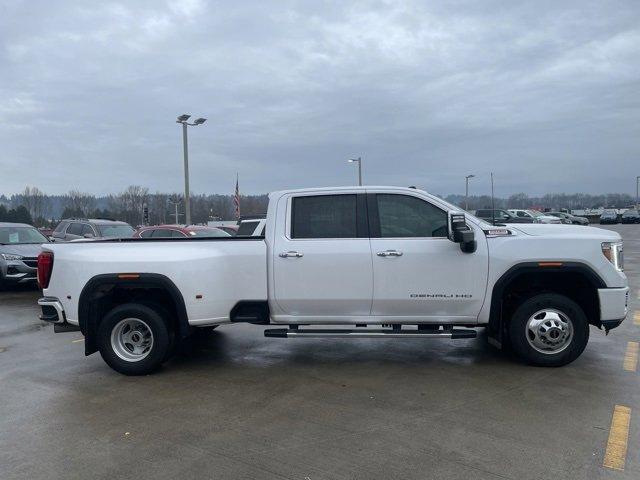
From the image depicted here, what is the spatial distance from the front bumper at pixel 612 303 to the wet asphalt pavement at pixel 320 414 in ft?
2.03

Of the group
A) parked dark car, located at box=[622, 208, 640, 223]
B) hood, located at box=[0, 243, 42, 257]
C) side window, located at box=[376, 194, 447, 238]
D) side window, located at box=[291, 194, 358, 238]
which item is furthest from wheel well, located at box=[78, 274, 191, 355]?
parked dark car, located at box=[622, 208, 640, 223]

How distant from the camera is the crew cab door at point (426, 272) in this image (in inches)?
221

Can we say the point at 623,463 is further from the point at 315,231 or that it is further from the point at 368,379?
the point at 315,231

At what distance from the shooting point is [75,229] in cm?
1738

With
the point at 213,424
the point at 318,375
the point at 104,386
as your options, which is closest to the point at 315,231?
the point at 318,375

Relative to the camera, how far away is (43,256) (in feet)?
19.8

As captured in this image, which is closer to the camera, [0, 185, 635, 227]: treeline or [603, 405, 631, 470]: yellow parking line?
[603, 405, 631, 470]: yellow parking line

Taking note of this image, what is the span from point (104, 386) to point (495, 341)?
448cm

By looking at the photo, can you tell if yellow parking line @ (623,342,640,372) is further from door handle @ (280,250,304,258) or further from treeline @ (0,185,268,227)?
treeline @ (0,185,268,227)

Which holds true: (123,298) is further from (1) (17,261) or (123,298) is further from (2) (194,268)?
(1) (17,261)

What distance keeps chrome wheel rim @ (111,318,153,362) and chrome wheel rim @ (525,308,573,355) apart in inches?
168

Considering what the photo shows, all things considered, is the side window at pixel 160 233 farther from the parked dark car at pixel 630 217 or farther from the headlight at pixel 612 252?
the parked dark car at pixel 630 217

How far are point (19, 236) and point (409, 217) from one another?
12079 mm

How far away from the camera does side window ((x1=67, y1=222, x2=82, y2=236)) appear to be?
1716cm
